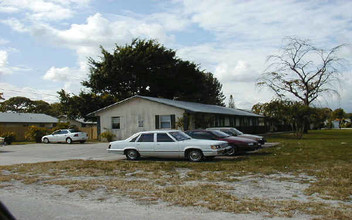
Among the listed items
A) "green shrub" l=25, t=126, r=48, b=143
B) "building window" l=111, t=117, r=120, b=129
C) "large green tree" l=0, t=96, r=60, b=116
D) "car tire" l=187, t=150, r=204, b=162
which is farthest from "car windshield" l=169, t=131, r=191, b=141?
"large green tree" l=0, t=96, r=60, b=116

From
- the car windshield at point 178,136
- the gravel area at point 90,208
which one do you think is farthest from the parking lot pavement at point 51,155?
the gravel area at point 90,208

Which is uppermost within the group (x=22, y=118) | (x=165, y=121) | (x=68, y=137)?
(x=22, y=118)

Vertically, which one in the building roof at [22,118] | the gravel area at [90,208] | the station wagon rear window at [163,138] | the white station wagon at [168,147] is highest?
the building roof at [22,118]

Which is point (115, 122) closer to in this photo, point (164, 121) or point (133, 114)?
point (133, 114)

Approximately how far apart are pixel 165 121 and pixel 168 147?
51.3ft

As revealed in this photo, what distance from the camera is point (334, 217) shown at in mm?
6160

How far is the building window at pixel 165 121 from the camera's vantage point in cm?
3141

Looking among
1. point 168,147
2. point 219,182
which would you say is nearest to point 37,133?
point 168,147

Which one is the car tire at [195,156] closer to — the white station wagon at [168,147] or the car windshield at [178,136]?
the white station wagon at [168,147]

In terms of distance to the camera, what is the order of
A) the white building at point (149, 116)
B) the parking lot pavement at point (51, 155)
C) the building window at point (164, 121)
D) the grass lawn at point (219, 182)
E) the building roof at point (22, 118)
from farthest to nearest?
the building roof at point (22, 118) < the building window at point (164, 121) < the white building at point (149, 116) < the parking lot pavement at point (51, 155) < the grass lawn at point (219, 182)

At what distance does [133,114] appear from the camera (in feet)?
109

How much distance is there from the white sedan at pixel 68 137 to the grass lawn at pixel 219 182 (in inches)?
747

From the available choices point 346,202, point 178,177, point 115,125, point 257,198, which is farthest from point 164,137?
point 115,125

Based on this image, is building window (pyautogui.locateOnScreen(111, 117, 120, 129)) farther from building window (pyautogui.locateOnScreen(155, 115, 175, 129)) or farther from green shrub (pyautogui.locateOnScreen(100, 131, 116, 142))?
building window (pyautogui.locateOnScreen(155, 115, 175, 129))
